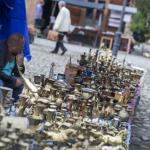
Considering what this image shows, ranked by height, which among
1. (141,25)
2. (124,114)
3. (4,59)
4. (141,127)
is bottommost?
(141,127)

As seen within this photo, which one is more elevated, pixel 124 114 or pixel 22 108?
pixel 22 108

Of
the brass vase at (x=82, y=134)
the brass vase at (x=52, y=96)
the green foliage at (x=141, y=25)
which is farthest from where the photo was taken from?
the green foliage at (x=141, y=25)

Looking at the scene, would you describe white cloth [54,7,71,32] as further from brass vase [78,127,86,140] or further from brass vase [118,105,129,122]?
brass vase [78,127,86,140]

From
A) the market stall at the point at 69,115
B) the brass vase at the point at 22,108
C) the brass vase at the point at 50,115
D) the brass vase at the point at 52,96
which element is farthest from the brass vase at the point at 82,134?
the brass vase at the point at 52,96

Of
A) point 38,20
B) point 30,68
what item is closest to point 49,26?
point 38,20

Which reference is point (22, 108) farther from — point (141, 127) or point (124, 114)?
point (141, 127)

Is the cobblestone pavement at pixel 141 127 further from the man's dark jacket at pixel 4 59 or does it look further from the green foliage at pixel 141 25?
the green foliage at pixel 141 25

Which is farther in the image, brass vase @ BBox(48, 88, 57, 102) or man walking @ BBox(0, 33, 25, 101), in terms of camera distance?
man walking @ BBox(0, 33, 25, 101)

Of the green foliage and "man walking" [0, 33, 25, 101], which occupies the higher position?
the green foliage

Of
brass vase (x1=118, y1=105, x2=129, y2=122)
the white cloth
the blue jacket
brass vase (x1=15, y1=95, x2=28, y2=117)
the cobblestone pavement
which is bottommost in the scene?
the cobblestone pavement

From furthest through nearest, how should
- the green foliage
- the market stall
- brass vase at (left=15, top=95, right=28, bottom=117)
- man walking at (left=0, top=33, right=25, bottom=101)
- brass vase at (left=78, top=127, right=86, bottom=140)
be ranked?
the green foliage
man walking at (left=0, top=33, right=25, bottom=101)
brass vase at (left=15, top=95, right=28, bottom=117)
brass vase at (left=78, top=127, right=86, bottom=140)
the market stall

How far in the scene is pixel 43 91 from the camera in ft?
10.6

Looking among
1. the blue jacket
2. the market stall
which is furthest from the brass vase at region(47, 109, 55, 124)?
the blue jacket

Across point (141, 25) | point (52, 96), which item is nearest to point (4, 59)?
point (52, 96)
